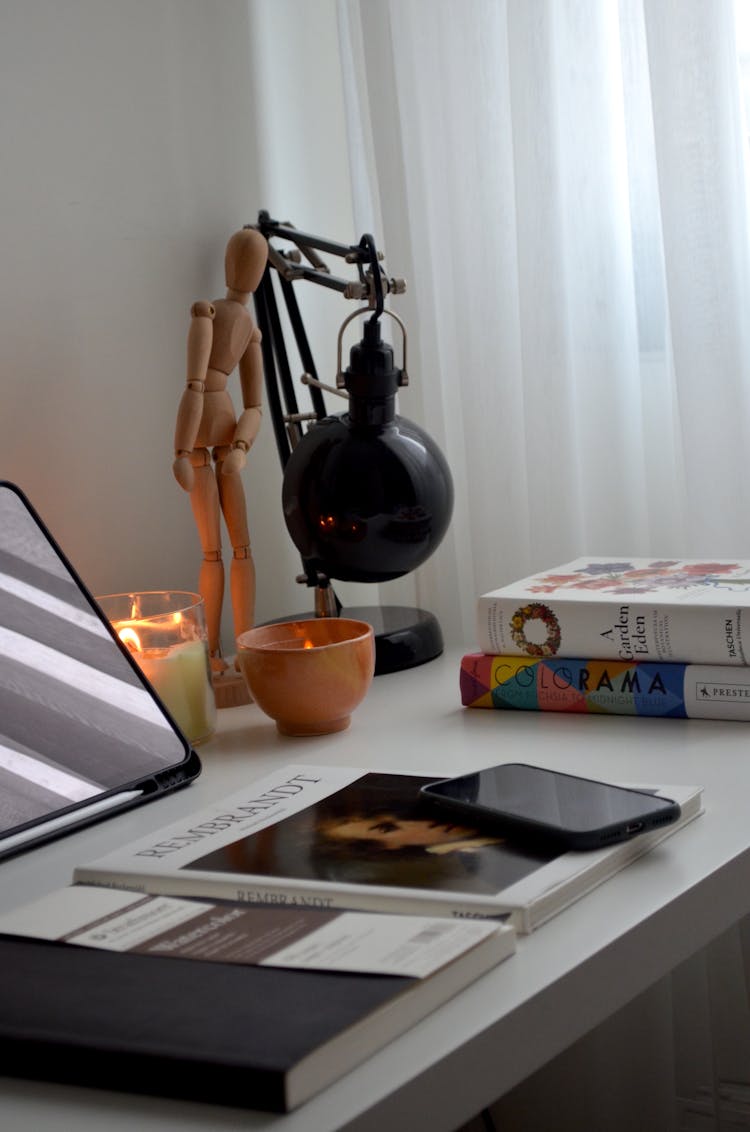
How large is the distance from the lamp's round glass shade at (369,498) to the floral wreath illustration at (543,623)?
0.41ft

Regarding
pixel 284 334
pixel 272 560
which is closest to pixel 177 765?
pixel 272 560

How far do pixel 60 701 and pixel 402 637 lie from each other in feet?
1.21

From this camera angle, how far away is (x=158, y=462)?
1238 millimetres

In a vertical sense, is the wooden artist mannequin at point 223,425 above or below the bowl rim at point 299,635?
above

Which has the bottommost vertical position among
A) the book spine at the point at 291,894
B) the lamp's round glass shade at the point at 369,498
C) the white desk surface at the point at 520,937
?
the white desk surface at the point at 520,937

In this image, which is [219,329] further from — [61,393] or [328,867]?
[328,867]

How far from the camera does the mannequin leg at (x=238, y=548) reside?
3.81ft

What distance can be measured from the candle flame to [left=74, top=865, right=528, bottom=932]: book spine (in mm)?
317

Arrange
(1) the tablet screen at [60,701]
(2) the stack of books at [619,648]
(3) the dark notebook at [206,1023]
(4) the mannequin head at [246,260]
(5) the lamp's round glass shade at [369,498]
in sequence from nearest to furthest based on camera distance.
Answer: (3) the dark notebook at [206,1023]
(1) the tablet screen at [60,701]
(2) the stack of books at [619,648]
(5) the lamp's round glass shade at [369,498]
(4) the mannequin head at [246,260]

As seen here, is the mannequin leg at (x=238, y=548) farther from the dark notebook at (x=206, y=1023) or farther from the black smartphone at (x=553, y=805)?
the dark notebook at (x=206, y=1023)

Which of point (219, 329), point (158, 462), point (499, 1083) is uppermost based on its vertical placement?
point (219, 329)

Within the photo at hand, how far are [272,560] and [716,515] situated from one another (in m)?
0.47

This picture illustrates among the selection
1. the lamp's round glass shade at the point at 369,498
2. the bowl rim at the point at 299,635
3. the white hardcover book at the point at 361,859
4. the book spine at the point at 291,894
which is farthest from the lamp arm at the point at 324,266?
the book spine at the point at 291,894

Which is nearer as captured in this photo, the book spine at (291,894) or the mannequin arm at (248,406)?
the book spine at (291,894)
